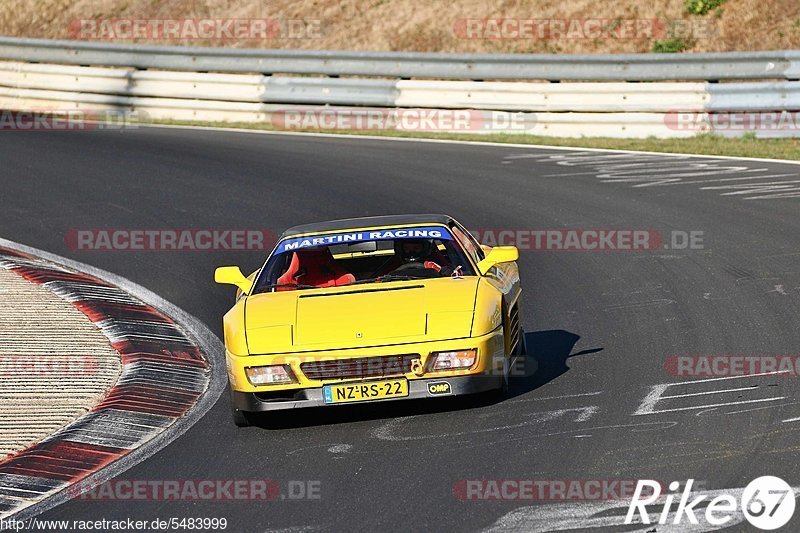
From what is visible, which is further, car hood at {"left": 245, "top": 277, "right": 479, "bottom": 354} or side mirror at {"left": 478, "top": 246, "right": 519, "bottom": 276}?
side mirror at {"left": 478, "top": 246, "right": 519, "bottom": 276}

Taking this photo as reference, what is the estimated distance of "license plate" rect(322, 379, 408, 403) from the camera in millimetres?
7484

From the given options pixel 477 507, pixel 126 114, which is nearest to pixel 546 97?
pixel 126 114

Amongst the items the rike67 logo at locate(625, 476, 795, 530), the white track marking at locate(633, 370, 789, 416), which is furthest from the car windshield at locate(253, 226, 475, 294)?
the rike67 logo at locate(625, 476, 795, 530)

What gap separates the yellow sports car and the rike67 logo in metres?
1.79

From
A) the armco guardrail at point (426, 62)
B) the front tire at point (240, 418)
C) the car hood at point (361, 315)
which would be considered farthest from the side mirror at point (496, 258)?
the armco guardrail at point (426, 62)

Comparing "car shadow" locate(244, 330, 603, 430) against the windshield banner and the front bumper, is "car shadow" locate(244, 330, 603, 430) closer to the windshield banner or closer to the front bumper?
the front bumper

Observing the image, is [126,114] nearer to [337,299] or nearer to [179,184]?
[179,184]

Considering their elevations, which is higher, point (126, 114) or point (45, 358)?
point (126, 114)

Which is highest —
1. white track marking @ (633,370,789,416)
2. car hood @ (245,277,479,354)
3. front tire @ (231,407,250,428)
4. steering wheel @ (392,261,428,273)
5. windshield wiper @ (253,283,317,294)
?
steering wheel @ (392,261,428,273)

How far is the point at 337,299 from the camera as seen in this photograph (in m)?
8.27

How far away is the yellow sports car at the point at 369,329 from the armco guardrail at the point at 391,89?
10711mm

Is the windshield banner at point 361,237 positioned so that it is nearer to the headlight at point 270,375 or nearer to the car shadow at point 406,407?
the car shadow at point 406,407

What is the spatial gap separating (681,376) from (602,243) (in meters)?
4.95

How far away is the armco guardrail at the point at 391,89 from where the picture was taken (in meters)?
18.8
